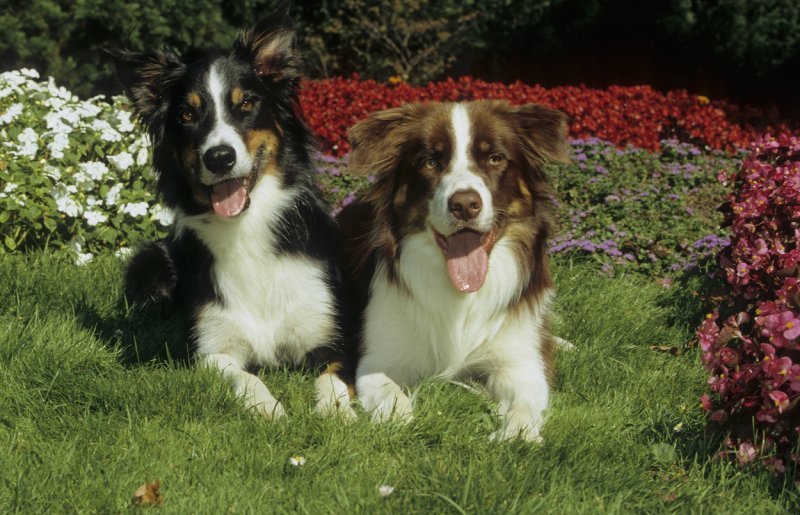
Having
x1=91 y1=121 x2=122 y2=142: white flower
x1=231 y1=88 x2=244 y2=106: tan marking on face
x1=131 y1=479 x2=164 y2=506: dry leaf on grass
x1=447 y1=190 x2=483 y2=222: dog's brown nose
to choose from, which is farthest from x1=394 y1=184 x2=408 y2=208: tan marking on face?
x1=91 y1=121 x2=122 y2=142: white flower

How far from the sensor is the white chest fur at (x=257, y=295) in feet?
13.2

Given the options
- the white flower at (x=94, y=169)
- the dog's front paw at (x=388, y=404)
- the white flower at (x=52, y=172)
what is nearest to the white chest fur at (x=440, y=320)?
the dog's front paw at (x=388, y=404)

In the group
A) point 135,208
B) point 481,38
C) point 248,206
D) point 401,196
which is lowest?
point 135,208

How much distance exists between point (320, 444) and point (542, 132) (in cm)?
170

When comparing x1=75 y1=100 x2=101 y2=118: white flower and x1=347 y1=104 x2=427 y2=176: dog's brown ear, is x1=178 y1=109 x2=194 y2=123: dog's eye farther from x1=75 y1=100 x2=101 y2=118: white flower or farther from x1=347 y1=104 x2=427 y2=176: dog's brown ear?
x1=75 y1=100 x2=101 y2=118: white flower

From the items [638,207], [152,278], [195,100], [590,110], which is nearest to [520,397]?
[195,100]

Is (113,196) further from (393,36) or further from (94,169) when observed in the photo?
(393,36)

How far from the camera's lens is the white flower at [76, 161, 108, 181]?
18.3 feet

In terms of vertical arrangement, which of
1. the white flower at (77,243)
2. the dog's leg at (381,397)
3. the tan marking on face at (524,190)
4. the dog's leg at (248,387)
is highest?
the tan marking on face at (524,190)

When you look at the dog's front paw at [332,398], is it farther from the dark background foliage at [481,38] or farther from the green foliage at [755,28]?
the green foliage at [755,28]

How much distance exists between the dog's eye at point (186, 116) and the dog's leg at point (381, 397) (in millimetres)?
1380

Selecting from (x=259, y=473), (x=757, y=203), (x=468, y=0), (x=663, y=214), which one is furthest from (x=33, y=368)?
(x=468, y=0)

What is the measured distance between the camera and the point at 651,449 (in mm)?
3203

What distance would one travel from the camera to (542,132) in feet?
12.6
